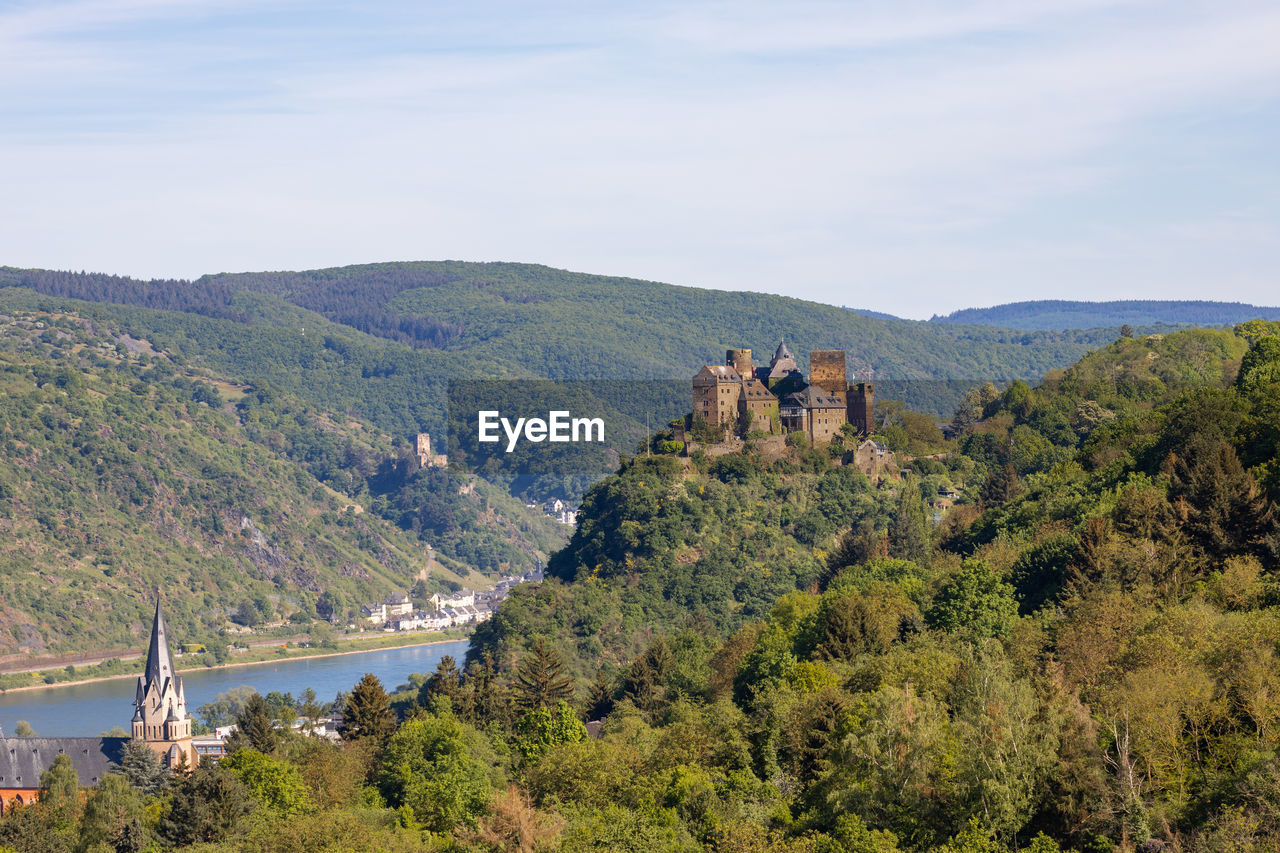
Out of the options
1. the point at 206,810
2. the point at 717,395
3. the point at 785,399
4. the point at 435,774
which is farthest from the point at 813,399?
the point at 206,810

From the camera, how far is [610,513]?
4643 inches

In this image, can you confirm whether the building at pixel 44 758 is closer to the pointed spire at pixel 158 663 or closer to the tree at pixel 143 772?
the tree at pixel 143 772

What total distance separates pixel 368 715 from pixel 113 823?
47.7ft

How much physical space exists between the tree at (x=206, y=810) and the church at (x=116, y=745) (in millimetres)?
25635

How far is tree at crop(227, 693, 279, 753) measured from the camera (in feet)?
Answer: 202

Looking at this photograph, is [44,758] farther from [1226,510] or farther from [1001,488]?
[1226,510]

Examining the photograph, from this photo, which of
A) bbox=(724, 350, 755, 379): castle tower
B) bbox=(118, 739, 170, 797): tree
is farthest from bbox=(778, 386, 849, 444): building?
bbox=(118, 739, 170, 797): tree

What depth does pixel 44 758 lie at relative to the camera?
87625 mm

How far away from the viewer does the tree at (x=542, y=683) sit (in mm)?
68500

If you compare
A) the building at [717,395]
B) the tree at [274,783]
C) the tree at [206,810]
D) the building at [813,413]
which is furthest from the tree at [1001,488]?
the tree at [206,810]

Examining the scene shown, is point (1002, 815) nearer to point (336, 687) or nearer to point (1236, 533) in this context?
point (1236, 533)

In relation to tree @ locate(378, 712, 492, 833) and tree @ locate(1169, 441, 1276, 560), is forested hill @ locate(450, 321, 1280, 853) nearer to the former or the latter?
tree @ locate(1169, 441, 1276, 560)

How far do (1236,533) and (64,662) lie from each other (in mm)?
155848

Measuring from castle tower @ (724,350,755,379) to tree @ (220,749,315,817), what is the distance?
57454 mm
